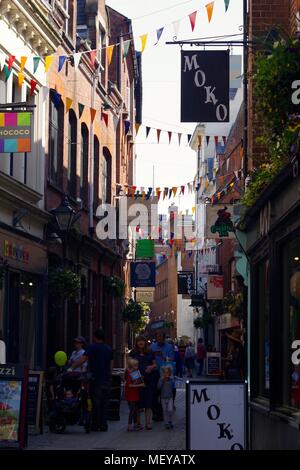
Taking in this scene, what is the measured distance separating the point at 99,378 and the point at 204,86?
5.44 meters

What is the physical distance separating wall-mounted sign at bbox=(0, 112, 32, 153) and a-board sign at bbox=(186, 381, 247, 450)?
364 inches

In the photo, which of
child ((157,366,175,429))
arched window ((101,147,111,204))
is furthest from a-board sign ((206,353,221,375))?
child ((157,366,175,429))

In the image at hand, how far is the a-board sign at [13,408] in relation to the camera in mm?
14672

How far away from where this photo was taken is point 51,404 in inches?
765

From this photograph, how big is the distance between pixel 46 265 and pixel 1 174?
5.38 metres

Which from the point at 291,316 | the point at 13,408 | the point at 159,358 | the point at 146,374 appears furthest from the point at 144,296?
the point at 291,316

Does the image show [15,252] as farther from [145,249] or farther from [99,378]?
[145,249]

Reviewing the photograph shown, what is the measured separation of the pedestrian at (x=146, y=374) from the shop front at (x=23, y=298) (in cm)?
285

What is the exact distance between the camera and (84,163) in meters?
33.4

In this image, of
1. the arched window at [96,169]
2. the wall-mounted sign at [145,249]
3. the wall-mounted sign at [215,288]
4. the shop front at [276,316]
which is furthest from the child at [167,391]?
the wall-mounted sign at [215,288]

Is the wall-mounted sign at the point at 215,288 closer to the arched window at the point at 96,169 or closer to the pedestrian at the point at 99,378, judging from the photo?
the arched window at the point at 96,169
